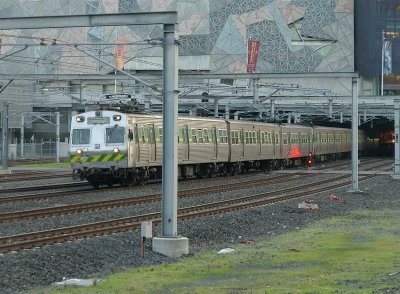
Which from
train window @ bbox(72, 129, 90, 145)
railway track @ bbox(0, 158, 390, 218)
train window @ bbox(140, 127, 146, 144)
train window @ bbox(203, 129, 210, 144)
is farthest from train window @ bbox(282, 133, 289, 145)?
train window @ bbox(72, 129, 90, 145)

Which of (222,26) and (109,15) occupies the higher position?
(222,26)

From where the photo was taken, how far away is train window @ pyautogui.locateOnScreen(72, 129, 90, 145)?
3584 centimetres

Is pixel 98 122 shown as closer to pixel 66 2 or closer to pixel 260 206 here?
pixel 260 206

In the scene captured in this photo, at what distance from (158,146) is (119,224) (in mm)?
15915

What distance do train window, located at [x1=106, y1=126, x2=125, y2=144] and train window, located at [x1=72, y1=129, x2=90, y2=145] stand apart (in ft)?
3.04

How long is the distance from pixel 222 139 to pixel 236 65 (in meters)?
63.5

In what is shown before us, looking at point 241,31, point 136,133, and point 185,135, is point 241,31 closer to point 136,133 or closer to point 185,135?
point 185,135

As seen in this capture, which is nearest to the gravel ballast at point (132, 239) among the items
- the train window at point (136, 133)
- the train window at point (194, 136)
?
the train window at point (136, 133)

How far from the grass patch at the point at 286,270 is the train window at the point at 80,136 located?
54.7ft

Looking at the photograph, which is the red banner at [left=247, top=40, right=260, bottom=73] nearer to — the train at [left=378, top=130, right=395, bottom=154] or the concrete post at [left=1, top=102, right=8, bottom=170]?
the train at [left=378, top=130, right=395, bottom=154]

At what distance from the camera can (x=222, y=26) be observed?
109 meters

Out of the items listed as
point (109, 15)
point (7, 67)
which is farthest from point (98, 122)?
point (7, 67)

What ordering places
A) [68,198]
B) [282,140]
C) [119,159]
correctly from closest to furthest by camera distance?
1. [68,198]
2. [119,159]
3. [282,140]

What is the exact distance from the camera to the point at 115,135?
35406mm
